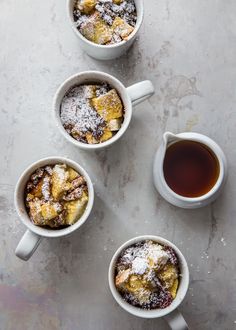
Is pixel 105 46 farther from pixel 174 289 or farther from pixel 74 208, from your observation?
pixel 174 289

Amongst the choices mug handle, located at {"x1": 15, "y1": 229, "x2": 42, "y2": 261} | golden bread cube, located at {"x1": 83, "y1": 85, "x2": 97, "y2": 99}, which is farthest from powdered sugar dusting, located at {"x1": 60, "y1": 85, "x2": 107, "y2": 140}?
mug handle, located at {"x1": 15, "y1": 229, "x2": 42, "y2": 261}

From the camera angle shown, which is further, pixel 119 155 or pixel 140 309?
pixel 119 155

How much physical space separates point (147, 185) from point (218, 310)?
366 mm

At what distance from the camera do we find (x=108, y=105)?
1.29m

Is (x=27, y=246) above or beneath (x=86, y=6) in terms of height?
beneath

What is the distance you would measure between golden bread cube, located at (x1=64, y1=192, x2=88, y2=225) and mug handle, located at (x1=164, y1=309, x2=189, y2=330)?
31cm

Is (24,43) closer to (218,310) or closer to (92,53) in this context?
(92,53)

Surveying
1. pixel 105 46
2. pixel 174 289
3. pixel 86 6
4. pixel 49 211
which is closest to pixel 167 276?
pixel 174 289

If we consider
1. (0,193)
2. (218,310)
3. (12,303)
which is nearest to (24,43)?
(0,193)

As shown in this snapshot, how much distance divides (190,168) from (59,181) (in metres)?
0.34

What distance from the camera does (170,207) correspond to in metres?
1.42

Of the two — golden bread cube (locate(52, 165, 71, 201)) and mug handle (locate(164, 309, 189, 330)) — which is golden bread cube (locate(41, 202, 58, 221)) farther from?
mug handle (locate(164, 309, 189, 330))

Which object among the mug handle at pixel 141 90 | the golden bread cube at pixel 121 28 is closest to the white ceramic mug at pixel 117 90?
the mug handle at pixel 141 90

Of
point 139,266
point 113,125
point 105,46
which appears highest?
point 105,46
